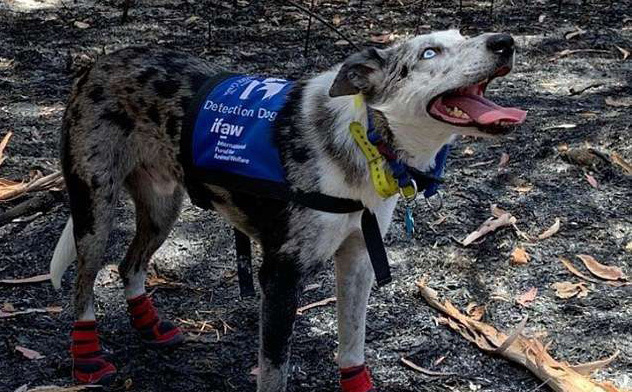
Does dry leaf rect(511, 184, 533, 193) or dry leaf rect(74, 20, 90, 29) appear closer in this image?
dry leaf rect(511, 184, 533, 193)

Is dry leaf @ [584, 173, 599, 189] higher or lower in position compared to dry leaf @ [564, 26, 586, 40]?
higher

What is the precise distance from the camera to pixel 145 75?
14.3 ft

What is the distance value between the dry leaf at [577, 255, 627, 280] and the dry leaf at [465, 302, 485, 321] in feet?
2.31

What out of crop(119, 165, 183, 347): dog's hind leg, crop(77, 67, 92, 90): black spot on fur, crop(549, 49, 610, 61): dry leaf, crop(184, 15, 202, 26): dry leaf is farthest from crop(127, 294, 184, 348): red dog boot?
crop(184, 15, 202, 26): dry leaf

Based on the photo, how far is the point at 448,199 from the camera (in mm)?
6125

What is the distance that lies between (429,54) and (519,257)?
2135 mm

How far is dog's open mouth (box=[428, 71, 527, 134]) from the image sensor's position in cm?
343

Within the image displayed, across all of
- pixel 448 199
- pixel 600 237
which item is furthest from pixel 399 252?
pixel 600 237

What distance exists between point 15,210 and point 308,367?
7.29 ft

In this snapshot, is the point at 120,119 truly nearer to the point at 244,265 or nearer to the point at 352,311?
the point at 244,265

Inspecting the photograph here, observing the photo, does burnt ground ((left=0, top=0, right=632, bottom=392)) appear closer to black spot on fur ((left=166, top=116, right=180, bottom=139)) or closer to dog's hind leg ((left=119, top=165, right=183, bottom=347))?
dog's hind leg ((left=119, top=165, right=183, bottom=347))

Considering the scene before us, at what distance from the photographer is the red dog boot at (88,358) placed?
4410mm

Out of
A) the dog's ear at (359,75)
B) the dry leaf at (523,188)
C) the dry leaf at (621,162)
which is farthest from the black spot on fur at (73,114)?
the dry leaf at (621,162)

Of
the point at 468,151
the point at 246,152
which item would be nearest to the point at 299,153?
the point at 246,152
